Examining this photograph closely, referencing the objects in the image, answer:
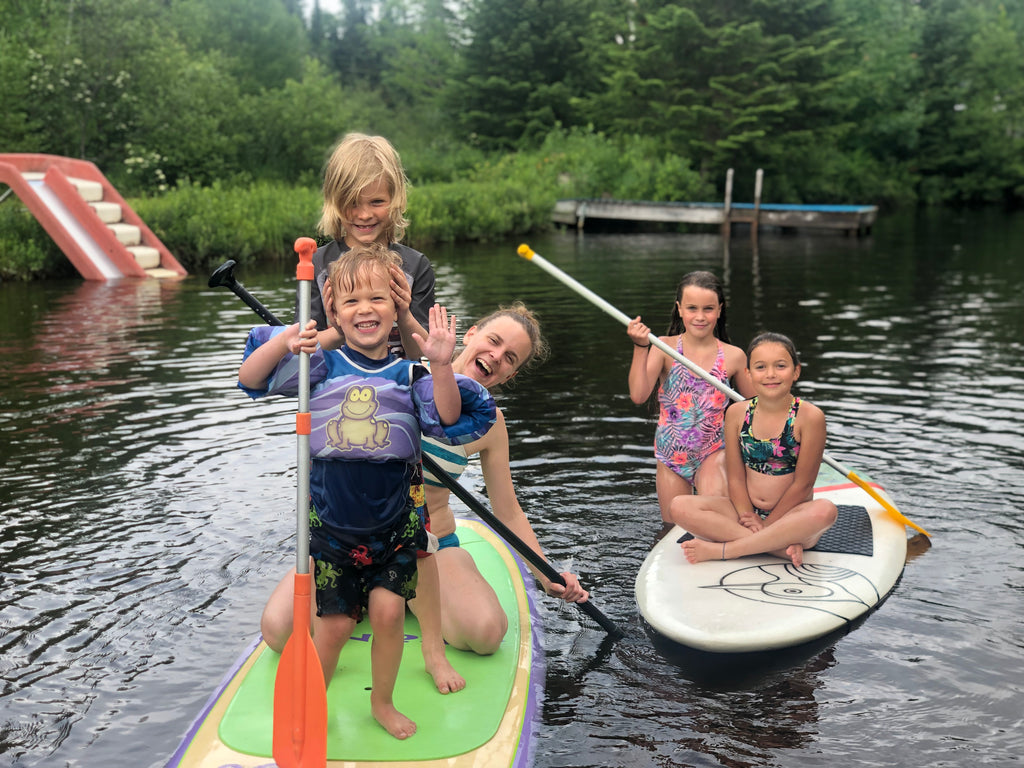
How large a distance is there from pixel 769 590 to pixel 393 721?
178 cm

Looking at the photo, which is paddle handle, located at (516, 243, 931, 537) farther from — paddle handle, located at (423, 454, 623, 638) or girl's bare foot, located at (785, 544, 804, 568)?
paddle handle, located at (423, 454, 623, 638)

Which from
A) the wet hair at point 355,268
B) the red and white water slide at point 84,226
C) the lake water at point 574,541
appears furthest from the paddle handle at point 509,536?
the red and white water slide at point 84,226

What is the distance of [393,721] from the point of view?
286 centimetres

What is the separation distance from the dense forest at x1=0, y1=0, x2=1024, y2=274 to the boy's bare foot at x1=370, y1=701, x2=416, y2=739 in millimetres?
19476

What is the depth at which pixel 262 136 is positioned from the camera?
94.3 ft

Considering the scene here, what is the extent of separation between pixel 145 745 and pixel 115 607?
1167 millimetres

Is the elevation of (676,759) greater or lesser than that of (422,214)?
lesser

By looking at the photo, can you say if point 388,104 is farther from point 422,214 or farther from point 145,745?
point 145,745

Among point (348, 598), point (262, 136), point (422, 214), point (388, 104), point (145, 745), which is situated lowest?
point (145, 745)

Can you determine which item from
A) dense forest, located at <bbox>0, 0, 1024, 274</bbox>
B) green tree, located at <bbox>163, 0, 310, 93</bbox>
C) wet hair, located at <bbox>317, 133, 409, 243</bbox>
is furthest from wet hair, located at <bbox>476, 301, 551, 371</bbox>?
green tree, located at <bbox>163, 0, 310, 93</bbox>

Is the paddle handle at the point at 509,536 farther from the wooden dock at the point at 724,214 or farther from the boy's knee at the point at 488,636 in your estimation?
the wooden dock at the point at 724,214

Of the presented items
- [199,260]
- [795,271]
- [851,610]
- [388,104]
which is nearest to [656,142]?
[795,271]

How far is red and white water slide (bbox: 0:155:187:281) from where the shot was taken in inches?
623

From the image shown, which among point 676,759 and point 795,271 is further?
point 795,271
